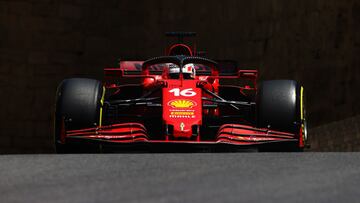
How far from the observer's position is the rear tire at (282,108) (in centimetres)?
1226

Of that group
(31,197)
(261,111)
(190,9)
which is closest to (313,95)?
(190,9)

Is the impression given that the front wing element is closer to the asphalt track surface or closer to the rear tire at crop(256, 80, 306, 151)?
the rear tire at crop(256, 80, 306, 151)

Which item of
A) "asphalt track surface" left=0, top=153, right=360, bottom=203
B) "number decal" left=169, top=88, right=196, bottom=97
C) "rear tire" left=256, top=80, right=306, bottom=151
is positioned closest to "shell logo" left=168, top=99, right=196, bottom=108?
"number decal" left=169, top=88, right=196, bottom=97

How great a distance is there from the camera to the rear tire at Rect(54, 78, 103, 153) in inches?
485

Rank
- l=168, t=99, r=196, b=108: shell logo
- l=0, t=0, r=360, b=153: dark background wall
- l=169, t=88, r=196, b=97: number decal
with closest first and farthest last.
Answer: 1. l=168, t=99, r=196, b=108: shell logo
2. l=169, t=88, r=196, b=97: number decal
3. l=0, t=0, r=360, b=153: dark background wall

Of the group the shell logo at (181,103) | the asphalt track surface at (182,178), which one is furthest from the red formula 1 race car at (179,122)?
the asphalt track surface at (182,178)

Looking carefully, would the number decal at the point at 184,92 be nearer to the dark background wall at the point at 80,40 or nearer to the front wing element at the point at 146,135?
the front wing element at the point at 146,135

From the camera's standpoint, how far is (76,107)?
1234cm

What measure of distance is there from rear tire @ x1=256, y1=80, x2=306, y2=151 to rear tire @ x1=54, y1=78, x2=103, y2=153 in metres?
1.75

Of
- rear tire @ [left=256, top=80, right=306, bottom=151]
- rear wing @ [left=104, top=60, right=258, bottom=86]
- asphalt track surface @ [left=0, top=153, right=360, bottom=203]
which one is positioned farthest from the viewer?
rear wing @ [left=104, top=60, right=258, bottom=86]

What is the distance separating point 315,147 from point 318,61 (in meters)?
1.73

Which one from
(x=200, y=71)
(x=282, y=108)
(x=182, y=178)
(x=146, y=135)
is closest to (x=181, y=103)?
(x=146, y=135)

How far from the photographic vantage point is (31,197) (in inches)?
275

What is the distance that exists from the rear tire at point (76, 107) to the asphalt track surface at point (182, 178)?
2892 millimetres
